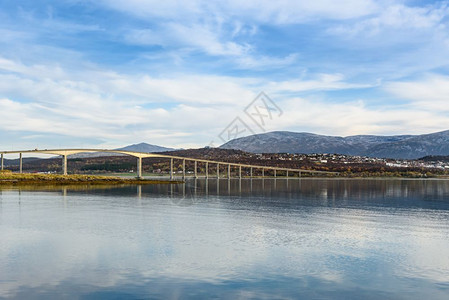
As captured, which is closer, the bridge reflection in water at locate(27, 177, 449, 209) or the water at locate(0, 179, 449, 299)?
the water at locate(0, 179, 449, 299)

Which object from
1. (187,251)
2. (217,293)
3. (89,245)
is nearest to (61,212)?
(89,245)

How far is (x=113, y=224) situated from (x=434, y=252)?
21.1 m

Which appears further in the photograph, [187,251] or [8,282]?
[187,251]

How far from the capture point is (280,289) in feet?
53.9

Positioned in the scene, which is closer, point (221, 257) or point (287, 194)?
point (221, 257)

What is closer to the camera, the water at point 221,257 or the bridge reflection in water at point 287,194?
the water at point 221,257

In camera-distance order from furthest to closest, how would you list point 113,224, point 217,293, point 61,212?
1. point 61,212
2. point 113,224
3. point 217,293

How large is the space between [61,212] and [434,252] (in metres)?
30.8

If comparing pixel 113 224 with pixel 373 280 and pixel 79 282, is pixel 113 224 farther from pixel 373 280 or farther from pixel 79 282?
pixel 373 280

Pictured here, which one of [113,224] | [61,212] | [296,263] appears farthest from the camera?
[61,212]

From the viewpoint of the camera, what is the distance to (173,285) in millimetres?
16688

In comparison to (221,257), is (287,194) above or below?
below

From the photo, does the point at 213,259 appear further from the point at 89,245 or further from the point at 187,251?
the point at 89,245

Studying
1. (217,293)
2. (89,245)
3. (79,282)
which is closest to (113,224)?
(89,245)
